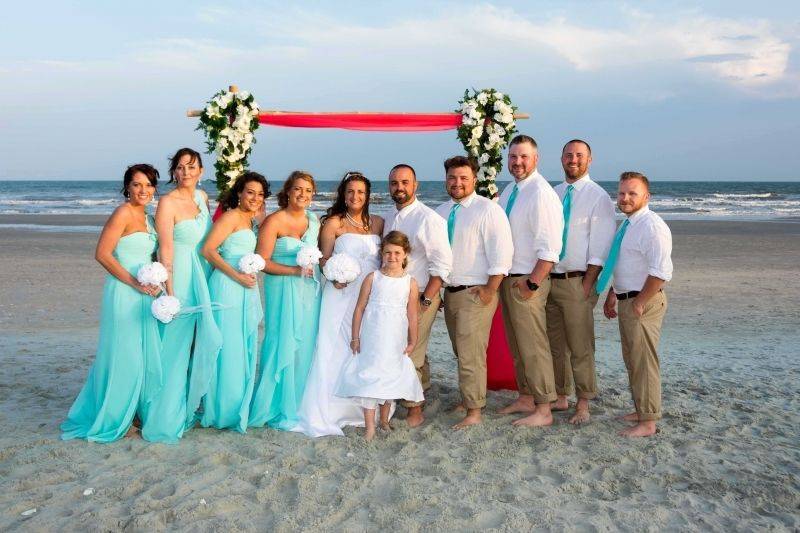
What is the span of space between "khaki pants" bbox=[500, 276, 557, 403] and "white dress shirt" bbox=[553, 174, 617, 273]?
1.01ft

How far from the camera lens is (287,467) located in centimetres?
509

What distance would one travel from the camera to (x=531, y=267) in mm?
5875

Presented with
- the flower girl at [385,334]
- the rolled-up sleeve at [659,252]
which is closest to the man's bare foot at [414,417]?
the flower girl at [385,334]

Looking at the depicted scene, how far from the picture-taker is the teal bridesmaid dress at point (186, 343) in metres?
5.65

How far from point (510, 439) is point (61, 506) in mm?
3230

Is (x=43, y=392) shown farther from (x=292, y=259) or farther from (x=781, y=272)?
(x=781, y=272)

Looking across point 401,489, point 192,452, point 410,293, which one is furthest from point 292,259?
point 401,489

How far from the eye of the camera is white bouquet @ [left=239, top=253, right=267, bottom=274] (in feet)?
18.5

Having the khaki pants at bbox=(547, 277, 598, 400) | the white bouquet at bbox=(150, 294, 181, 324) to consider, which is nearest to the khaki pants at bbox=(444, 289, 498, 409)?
the khaki pants at bbox=(547, 277, 598, 400)

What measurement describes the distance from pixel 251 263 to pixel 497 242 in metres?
1.93

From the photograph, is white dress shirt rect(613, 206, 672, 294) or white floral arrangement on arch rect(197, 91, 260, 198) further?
white floral arrangement on arch rect(197, 91, 260, 198)

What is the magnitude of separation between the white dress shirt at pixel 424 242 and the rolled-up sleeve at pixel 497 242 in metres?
0.32

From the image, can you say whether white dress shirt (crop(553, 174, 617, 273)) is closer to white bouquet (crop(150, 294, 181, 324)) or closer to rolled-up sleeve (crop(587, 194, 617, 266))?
rolled-up sleeve (crop(587, 194, 617, 266))

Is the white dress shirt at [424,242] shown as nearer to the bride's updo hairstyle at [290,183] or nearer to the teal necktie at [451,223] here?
the teal necktie at [451,223]
